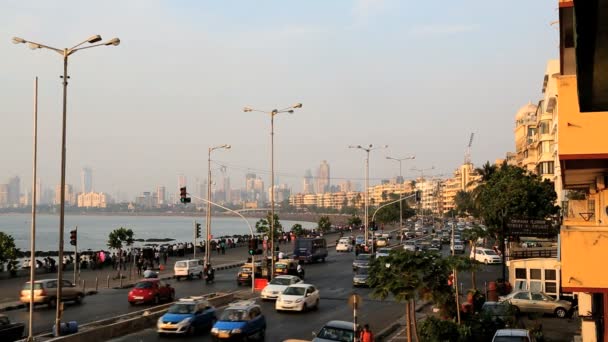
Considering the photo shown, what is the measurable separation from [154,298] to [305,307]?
26.3ft

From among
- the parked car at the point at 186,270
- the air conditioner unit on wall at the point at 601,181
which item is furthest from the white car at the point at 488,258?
the air conditioner unit on wall at the point at 601,181

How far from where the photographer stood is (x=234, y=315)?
889 inches

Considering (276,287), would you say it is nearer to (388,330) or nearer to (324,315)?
(324,315)

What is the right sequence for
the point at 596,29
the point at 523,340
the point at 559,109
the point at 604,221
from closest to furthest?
the point at 596,29 → the point at 559,109 → the point at 604,221 → the point at 523,340

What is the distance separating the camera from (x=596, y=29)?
10.4 feet

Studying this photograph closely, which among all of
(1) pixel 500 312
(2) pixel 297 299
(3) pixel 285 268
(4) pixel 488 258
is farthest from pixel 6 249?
(4) pixel 488 258

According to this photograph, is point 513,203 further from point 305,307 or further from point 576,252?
point 576,252

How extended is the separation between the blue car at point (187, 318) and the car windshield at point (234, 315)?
1.71 metres

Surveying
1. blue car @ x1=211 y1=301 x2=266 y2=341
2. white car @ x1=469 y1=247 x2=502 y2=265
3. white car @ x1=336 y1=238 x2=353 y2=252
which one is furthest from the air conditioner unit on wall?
white car @ x1=336 y1=238 x2=353 y2=252

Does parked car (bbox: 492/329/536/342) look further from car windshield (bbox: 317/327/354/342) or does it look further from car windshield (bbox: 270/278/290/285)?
car windshield (bbox: 270/278/290/285)

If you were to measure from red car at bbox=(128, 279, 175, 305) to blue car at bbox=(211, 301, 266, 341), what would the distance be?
10168 millimetres

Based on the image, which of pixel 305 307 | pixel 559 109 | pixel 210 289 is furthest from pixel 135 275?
pixel 559 109

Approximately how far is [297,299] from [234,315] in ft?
25.0

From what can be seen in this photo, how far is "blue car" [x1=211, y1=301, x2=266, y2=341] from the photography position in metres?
21.7
